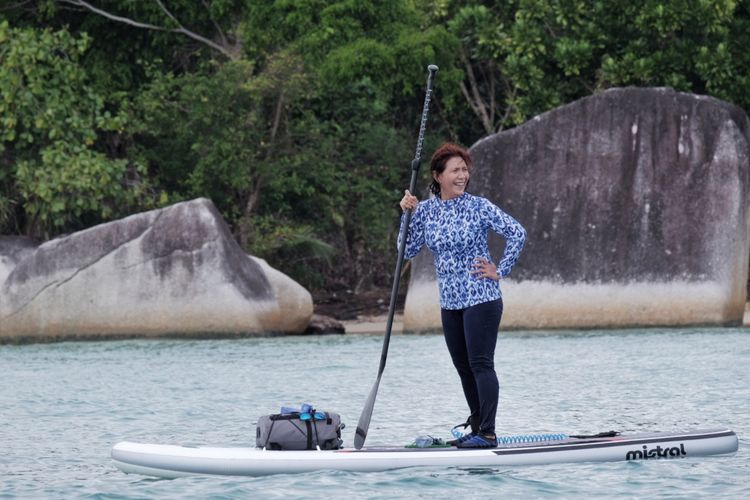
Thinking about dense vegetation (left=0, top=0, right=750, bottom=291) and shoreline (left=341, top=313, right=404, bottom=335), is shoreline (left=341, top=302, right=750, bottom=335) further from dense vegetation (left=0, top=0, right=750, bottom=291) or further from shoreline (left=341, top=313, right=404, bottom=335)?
dense vegetation (left=0, top=0, right=750, bottom=291)

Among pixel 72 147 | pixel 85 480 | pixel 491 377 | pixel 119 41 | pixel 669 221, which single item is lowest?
pixel 85 480

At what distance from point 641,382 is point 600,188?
22.7ft

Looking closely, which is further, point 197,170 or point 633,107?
point 197,170

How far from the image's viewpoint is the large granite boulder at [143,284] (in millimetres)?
20359

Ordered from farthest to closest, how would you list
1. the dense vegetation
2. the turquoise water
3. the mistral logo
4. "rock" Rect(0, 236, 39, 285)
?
the dense vegetation < "rock" Rect(0, 236, 39, 285) < the mistral logo < the turquoise water

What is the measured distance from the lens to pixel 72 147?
23.2 m

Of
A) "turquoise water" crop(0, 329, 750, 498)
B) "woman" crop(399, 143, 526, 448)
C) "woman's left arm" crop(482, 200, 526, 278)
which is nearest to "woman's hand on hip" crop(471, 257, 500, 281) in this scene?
"woman" crop(399, 143, 526, 448)

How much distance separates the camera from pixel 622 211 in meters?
20.6

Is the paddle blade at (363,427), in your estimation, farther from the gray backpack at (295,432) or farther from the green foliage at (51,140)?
the green foliage at (51,140)

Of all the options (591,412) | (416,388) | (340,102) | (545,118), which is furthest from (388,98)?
(591,412)

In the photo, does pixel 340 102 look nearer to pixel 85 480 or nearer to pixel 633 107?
pixel 633 107

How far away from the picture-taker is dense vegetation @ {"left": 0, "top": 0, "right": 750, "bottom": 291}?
894 inches

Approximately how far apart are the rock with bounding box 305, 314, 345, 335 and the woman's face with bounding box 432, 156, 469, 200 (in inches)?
514

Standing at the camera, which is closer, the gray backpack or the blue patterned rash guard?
the blue patterned rash guard
